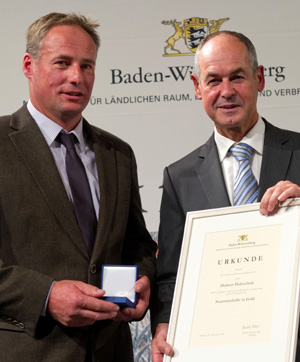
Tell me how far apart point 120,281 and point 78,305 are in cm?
16

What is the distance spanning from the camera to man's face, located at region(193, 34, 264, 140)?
220 cm

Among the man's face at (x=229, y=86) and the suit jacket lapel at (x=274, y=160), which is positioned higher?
the man's face at (x=229, y=86)

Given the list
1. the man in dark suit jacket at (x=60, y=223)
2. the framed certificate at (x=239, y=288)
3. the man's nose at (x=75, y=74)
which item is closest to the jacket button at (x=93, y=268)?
the man in dark suit jacket at (x=60, y=223)

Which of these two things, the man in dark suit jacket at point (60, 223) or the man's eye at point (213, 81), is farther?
the man's eye at point (213, 81)

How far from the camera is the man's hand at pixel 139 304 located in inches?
75.2

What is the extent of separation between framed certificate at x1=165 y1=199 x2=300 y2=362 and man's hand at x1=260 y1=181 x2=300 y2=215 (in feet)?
0.08

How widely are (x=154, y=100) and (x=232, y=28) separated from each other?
1.94ft

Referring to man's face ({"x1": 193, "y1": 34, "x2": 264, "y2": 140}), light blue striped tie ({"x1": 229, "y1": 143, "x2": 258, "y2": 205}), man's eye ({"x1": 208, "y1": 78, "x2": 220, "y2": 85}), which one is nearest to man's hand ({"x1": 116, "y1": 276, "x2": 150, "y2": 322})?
light blue striped tie ({"x1": 229, "y1": 143, "x2": 258, "y2": 205})

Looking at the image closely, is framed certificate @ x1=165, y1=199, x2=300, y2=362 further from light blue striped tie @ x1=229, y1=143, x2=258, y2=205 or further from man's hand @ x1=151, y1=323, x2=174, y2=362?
light blue striped tie @ x1=229, y1=143, x2=258, y2=205

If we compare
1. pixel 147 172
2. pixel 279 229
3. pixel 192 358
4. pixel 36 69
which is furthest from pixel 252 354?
pixel 147 172

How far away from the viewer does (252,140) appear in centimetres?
221

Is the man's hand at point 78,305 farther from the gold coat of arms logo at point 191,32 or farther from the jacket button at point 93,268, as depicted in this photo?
the gold coat of arms logo at point 191,32

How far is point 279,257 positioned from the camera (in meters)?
1.74

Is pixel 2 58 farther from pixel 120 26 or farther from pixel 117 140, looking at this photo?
pixel 117 140
